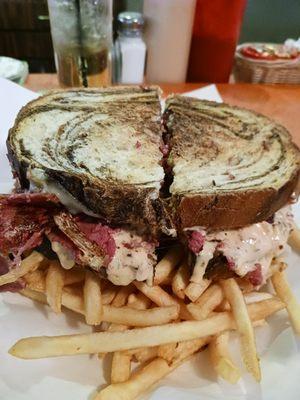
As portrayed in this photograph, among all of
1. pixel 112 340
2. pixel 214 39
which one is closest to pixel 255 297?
pixel 112 340

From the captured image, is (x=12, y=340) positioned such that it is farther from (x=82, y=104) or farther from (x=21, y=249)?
(x=82, y=104)

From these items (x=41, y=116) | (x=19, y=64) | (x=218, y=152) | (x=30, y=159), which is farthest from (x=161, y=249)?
(x=19, y=64)

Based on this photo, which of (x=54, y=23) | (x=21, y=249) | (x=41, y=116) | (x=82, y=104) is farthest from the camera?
(x=54, y=23)

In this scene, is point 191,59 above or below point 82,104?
below

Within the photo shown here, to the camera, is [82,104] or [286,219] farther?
[82,104]

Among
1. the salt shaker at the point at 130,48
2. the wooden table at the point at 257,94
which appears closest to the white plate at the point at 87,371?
the wooden table at the point at 257,94

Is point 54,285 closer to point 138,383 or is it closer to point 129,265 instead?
point 129,265
